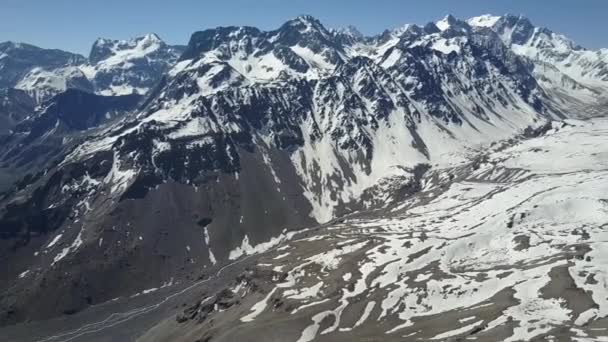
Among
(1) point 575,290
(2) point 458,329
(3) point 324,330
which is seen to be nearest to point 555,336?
(2) point 458,329

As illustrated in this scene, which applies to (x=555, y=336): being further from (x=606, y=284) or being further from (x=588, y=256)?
(x=588, y=256)

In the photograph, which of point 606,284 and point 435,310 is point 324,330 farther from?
point 606,284

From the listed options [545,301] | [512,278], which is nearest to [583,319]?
[545,301]

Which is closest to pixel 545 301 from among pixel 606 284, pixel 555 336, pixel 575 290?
pixel 575 290

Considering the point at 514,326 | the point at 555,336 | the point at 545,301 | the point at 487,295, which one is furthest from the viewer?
the point at 487,295

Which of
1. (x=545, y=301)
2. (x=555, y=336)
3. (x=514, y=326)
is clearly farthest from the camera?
(x=545, y=301)

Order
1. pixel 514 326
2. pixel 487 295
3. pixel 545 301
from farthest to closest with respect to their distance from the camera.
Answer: pixel 487 295, pixel 545 301, pixel 514 326

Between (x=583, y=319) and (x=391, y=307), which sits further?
(x=391, y=307)

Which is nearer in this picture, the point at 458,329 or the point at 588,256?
the point at 458,329

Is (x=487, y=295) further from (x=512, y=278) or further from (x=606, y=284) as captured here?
(x=606, y=284)
